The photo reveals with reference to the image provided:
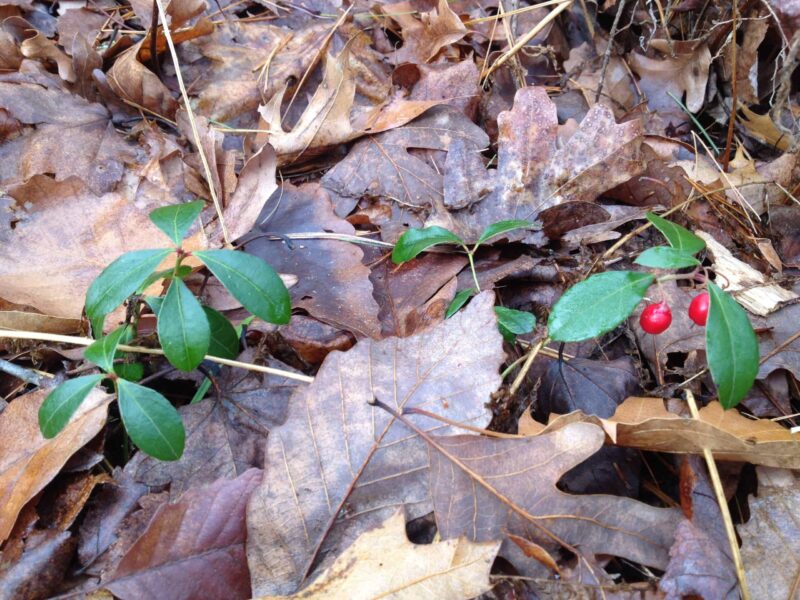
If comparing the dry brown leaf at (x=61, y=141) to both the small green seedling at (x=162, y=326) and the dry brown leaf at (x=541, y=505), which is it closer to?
the small green seedling at (x=162, y=326)

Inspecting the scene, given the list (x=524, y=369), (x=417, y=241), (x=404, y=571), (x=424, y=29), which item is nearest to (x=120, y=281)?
(x=417, y=241)

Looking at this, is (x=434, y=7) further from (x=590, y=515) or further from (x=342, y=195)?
(x=590, y=515)

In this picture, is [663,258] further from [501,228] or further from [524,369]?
[501,228]

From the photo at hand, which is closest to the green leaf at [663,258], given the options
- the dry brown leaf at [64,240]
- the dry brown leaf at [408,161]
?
the dry brown leaf at [408,161]

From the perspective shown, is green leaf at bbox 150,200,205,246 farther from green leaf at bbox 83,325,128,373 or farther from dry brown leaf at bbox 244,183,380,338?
dry brown leaf at bbox 244,183,380,338

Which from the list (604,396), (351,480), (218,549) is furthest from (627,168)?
(218,549)
